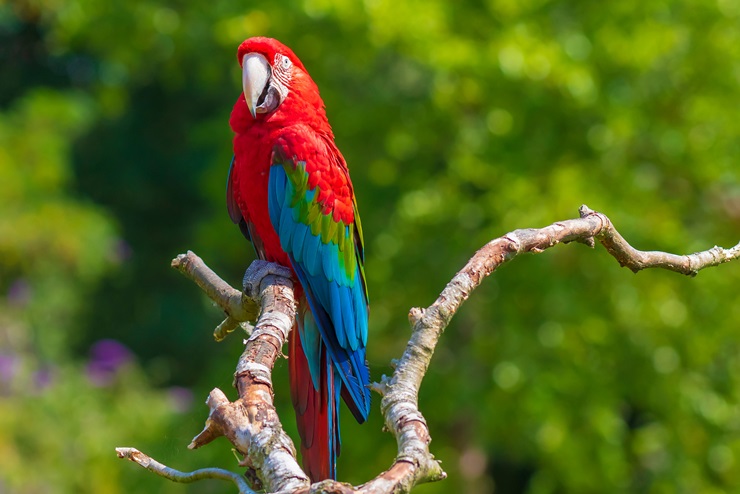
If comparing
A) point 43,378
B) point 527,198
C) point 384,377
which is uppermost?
point 43,378

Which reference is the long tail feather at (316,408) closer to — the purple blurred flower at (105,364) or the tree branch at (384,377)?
the tree branch at (384,377)

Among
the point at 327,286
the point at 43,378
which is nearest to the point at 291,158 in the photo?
the point at 327,286

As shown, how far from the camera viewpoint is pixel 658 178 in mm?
5129

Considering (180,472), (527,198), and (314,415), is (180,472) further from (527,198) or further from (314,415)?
(527,198)

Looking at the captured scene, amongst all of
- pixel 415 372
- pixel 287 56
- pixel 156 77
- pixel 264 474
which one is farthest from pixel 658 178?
pixel 156 77

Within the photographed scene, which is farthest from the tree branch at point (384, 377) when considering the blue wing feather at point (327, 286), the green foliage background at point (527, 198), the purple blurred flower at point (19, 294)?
the purple blurred flower at point (19, 294)

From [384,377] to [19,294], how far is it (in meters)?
5.87

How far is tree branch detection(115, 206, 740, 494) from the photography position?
4.00 ft

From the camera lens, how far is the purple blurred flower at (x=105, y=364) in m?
7.05

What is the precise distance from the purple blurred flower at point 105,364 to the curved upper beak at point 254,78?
5.08 meters

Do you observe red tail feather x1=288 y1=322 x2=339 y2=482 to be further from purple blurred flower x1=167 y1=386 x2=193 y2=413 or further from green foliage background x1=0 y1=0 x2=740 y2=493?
purple blurred flower x1=167 y1=386 x2=193 y2=413

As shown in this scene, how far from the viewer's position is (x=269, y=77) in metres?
2.35

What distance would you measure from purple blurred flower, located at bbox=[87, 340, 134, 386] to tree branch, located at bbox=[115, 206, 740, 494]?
17.1ft

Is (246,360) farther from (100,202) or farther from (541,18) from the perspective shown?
(100,202)
